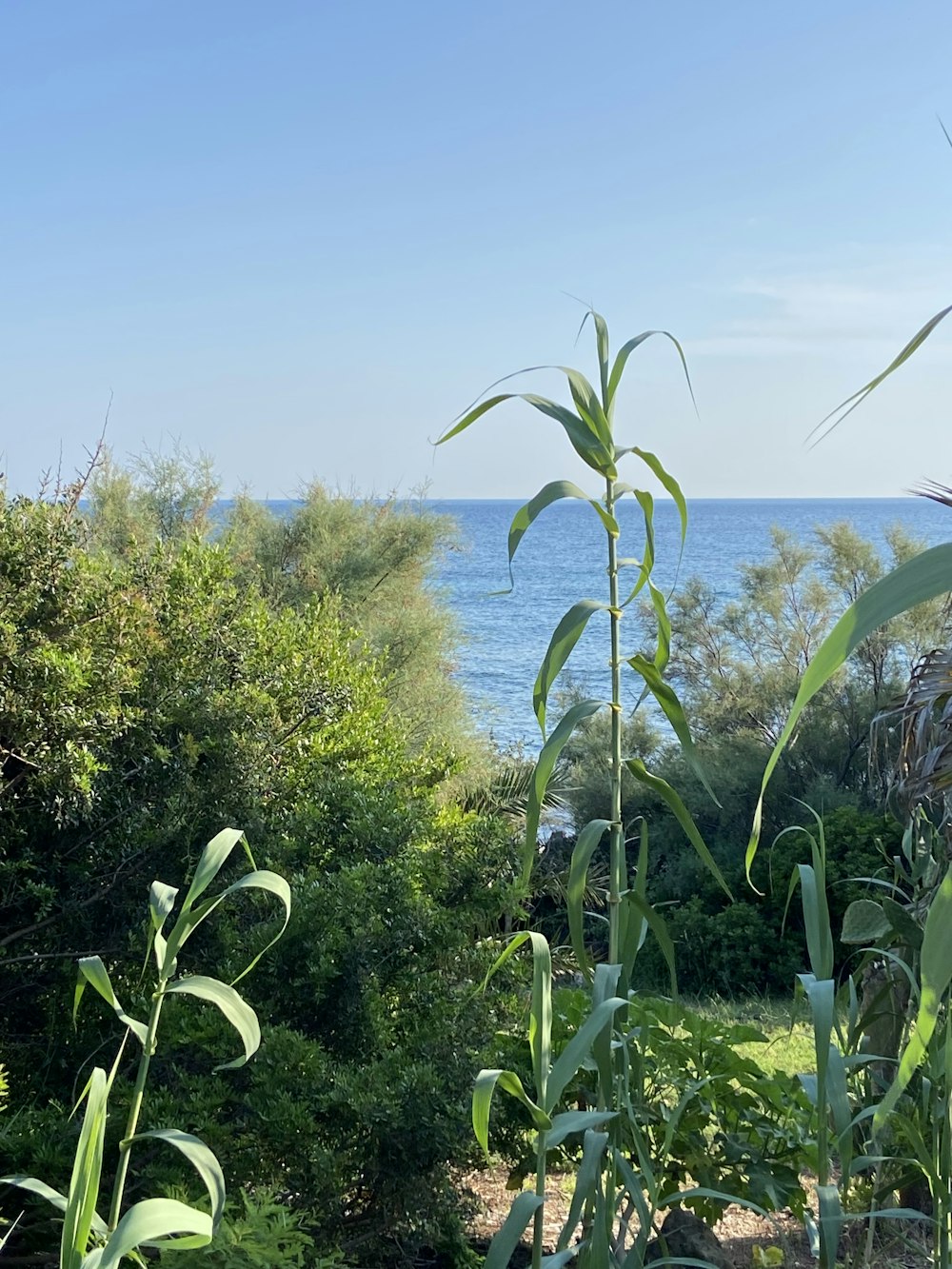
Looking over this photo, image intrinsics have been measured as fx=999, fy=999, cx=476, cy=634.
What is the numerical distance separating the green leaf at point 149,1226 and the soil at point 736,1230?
231 cm

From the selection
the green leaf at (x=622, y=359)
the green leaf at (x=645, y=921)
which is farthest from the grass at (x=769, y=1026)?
the green leaf at (x=622, y=359)

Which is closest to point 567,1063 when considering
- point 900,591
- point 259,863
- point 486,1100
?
point 486,1100

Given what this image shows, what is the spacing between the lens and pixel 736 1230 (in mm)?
3285

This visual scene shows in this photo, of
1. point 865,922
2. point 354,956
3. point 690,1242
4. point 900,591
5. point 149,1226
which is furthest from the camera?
point 354,956

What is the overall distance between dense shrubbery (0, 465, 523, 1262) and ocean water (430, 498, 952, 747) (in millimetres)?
2708

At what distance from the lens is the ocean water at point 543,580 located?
21.2 meters

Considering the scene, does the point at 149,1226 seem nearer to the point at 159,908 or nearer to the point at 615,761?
the point at 159,908

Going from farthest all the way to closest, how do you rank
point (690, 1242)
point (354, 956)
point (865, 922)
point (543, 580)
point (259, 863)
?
point (543, 580) → point (259, 863) → point (354, 956) → point (690, 1242) → point (865, 922)

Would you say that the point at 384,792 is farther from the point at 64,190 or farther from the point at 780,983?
the point at 64,190

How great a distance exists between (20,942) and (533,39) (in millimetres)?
9326

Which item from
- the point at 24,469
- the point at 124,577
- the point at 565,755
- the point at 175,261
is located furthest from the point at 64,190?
the point at 124,577

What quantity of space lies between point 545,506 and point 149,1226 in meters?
0.68

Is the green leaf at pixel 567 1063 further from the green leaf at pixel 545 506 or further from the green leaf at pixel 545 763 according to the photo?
the green leaf at pixel 545 506

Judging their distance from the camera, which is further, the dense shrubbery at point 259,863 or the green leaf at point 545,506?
the dense shrubbery at point 259,863
